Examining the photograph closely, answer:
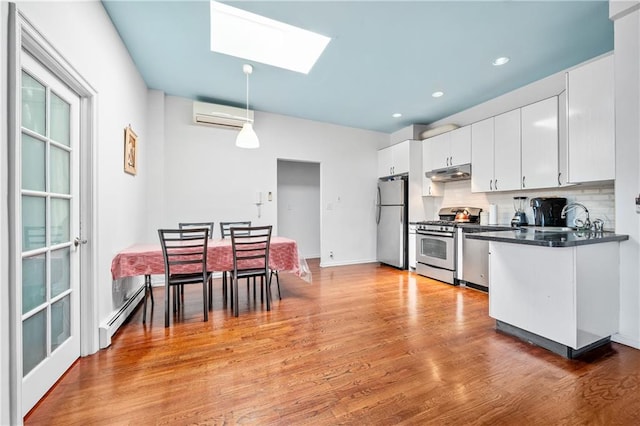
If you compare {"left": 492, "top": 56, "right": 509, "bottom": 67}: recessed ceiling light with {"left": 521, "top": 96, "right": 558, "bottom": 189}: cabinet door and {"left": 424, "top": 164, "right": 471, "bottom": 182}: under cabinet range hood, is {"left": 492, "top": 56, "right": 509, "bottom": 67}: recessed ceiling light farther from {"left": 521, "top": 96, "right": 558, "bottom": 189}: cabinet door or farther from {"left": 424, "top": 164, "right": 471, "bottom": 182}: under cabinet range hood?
{"left": 424, "top": 164, "right": 471, "bottom": 182}: under cabinet range hood

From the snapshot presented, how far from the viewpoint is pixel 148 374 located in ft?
5.76

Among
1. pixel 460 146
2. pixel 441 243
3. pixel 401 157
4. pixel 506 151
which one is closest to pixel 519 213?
pixel 506 151

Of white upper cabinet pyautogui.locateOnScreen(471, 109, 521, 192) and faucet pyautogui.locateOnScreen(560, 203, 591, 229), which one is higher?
white upper cabinet pyautogui.locateOnScreen(471, 109, 521, 192)

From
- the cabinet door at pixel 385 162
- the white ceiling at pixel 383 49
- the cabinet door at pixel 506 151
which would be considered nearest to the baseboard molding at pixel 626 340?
the cabinet door at pixel 506 151

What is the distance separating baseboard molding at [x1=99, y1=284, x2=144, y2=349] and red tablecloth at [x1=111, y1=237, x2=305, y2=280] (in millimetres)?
343

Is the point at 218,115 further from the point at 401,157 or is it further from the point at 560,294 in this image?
the point at 560,294

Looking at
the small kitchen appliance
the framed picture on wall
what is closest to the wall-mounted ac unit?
the framed picture on wall

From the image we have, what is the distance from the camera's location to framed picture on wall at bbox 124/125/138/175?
2.77 meters

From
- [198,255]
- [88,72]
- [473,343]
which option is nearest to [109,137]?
[88,72]

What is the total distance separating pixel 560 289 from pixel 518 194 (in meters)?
2.26

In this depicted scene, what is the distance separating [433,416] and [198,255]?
2.25 m

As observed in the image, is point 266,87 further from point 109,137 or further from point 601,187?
point 601,187

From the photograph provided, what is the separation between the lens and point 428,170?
479 centimetres

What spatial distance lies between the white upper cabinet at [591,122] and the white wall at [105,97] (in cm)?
396
